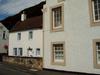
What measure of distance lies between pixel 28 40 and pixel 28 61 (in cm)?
1126

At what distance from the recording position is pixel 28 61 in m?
35.0

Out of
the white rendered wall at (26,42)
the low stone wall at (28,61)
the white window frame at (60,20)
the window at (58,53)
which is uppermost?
the white window frame at (60,20)

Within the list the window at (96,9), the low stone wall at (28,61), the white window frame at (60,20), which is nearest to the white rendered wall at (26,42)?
the low stone wall at (28,61)

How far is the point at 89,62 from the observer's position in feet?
83.3

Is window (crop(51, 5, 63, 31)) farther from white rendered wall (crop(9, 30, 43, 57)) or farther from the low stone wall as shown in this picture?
white rendered wall (crop(9, 30, 43, 57))

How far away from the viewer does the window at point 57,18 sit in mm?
28953

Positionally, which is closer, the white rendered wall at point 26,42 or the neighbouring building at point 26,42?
the neighbouring building at point 26,42

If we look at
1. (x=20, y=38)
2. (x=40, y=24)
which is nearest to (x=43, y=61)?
(x=40, y=24)

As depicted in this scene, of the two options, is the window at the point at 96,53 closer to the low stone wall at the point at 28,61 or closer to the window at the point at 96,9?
the window at the point at 96,9

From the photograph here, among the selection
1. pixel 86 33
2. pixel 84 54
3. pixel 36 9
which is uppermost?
pixel 36 9

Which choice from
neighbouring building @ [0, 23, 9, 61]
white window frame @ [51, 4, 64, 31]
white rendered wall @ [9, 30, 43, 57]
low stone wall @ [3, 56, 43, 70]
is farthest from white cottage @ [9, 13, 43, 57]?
white window frame @ [51, 4, 64, 31]

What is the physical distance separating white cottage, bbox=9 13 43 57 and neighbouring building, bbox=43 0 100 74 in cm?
1248

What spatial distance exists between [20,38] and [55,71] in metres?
20.8

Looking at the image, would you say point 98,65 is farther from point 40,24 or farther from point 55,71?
point 40,24
